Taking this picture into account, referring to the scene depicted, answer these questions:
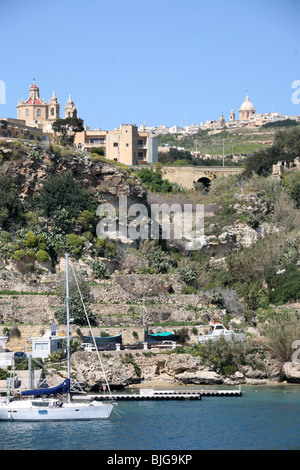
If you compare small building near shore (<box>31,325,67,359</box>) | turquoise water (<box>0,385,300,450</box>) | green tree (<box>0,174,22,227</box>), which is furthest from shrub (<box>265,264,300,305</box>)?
small building near shore (<box>31,325,67,359</box>)

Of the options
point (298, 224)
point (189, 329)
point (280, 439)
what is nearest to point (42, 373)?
point (189, 329)

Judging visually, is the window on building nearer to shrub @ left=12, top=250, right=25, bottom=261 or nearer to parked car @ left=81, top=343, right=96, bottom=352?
parked car @ left=81, top=343, right=96, bottom=352

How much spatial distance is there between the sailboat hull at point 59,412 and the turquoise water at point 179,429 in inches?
16.1

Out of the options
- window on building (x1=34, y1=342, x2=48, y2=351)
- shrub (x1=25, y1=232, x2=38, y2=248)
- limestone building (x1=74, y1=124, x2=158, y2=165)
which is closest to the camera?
window on building (x1=34, y1=342, x2=48, y2=351)

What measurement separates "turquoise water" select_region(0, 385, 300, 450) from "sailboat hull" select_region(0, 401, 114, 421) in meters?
0.41

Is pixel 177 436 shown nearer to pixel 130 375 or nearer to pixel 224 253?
pixel 130 375

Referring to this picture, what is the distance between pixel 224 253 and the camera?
7300 cm

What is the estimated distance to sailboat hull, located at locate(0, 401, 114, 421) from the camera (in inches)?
1704

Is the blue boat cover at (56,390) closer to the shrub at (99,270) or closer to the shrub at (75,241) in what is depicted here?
the shrub at (99,270)

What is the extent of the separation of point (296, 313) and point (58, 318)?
46.1 feet

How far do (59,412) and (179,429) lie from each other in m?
5.75

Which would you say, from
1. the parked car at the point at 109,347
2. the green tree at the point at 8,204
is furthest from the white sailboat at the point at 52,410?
the green tree at the point at 8,204

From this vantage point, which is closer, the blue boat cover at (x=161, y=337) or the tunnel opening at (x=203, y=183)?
the blue boat cover at (x=161, y=337)

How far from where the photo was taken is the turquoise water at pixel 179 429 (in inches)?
1518
